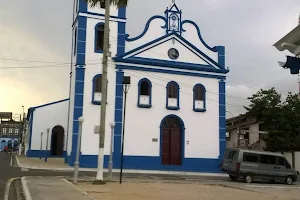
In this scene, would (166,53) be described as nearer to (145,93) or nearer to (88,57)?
(145,93)

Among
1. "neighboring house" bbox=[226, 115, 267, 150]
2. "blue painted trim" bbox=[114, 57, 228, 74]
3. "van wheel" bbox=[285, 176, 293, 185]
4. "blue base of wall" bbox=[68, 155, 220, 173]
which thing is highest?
"blue painted trim" bbox=[114, 57, 228, 74]

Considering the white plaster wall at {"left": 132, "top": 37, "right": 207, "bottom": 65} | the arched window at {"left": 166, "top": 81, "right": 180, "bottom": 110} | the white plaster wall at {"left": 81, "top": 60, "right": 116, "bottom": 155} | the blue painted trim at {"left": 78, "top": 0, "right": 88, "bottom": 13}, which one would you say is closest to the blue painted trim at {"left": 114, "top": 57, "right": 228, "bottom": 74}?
the white plaster wall at {"left": 132, "top": 37, "right": 207, "bottom": 65}

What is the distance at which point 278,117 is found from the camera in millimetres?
36594

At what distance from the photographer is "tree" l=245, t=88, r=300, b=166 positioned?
3534 centimetres

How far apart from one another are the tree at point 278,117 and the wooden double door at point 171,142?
8.01m

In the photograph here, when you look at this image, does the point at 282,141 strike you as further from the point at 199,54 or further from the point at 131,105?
the point at 131,105

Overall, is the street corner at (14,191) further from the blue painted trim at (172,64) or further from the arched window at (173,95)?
the arched window at (173,95)

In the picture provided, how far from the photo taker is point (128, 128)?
32.7 metres

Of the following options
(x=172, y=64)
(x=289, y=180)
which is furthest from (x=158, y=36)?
(x=289, y=180)

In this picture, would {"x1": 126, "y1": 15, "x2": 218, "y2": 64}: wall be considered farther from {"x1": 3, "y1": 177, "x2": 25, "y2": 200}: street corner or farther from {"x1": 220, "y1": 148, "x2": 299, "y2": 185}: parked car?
{"x1": 3, "y1": 177, "x2": 25, "y2": 200}: street corner

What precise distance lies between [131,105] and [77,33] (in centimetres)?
691

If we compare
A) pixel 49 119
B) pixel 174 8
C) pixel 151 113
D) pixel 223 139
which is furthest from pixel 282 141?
pixel 49 119

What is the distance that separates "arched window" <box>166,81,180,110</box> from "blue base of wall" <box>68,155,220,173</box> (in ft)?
14.1

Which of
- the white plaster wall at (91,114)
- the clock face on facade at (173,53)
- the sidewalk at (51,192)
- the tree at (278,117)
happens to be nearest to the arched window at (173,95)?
the clock face on facade at (173,53)
